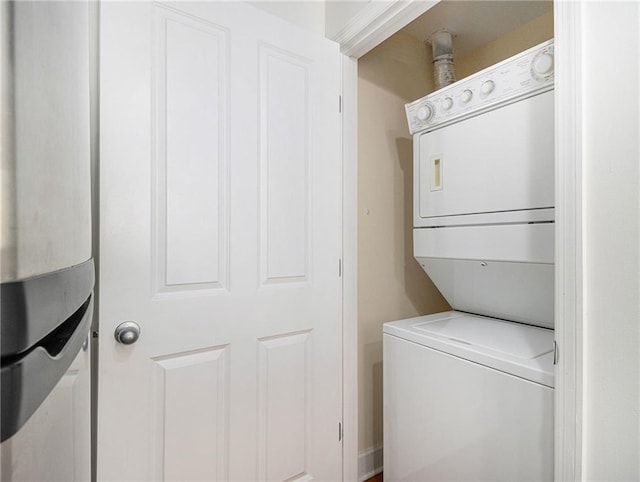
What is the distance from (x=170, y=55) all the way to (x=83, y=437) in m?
1.12

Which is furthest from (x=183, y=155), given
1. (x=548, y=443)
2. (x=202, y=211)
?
(x=548, y=443)

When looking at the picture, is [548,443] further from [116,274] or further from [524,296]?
[116,274]

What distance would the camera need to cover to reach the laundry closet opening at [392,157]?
1812mm

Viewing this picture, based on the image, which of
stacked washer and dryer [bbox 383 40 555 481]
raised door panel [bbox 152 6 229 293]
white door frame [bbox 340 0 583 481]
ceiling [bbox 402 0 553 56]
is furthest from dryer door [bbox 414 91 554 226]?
raised door panel [bbox 152 6 229 293]

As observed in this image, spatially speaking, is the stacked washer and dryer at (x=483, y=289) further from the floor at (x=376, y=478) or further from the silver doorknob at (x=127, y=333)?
the silver doorknob at (x=127, y=333)

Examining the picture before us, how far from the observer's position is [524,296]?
136 cm

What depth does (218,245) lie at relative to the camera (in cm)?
123

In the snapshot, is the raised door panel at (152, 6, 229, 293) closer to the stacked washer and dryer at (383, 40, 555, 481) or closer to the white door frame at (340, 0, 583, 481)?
the stacked washer and dryer at (383, 40, 555, 481)

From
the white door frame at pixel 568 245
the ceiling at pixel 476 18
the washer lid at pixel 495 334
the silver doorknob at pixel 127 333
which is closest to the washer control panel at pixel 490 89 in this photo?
the white door frame at pixel 568 245

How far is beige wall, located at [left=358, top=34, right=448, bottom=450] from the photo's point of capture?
5.98 ft

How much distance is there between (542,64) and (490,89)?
0.19m

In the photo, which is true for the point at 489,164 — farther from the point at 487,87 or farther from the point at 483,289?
the point at 483,289

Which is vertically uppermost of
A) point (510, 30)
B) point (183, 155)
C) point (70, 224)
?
point (510, 30)

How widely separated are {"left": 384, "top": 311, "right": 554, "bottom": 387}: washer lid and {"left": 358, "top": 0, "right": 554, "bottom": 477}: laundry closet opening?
38 cm
